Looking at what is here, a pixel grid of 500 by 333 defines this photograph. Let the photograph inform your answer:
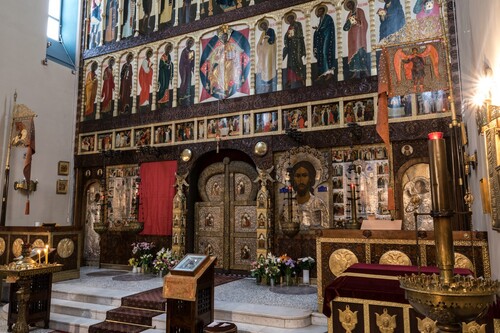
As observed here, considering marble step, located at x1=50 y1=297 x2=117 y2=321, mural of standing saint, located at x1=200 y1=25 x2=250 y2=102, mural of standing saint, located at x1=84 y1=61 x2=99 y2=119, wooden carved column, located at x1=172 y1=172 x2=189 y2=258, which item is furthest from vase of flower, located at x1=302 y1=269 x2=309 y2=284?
mural of standing saint, located at x1=84 y1=61 x2=99 y2=119

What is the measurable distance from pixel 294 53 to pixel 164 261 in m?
6.89

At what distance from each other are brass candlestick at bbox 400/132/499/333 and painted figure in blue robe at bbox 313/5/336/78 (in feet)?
29.0

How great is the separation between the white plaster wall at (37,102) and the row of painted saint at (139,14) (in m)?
1.77

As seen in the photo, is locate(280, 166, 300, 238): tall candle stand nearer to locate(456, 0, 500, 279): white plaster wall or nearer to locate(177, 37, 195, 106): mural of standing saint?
locate(177, 37, 195, 106): mural of standing saint

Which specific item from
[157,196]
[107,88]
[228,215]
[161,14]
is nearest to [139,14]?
[161,14]

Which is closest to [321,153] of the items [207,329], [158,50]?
[207,329]

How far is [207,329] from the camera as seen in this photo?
589cm

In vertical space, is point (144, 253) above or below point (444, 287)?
below

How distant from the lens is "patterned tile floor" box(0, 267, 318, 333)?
8048 mm

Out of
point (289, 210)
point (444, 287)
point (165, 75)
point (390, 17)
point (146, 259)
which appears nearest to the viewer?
point (444, 287)

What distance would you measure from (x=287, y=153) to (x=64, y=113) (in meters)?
8.57

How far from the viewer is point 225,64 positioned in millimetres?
12414

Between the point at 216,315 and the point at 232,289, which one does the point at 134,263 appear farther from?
the point at 216,315

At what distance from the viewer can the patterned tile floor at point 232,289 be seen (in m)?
8.05
